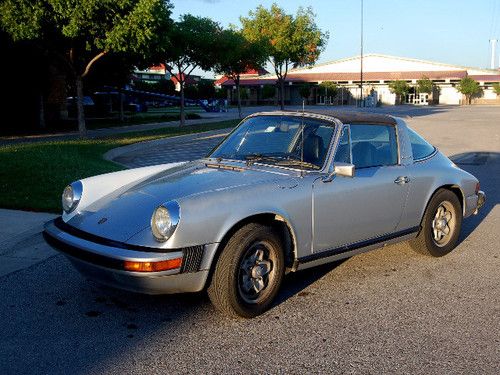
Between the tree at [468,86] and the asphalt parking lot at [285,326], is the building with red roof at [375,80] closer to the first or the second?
the tree at [468,86]

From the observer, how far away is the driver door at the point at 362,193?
15.0 ft

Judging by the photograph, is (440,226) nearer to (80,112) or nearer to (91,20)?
(91,20)

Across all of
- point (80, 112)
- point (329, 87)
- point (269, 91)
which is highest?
point (329, 87)

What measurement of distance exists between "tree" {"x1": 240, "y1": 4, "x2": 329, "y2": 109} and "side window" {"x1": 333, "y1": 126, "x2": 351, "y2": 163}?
41753 mm

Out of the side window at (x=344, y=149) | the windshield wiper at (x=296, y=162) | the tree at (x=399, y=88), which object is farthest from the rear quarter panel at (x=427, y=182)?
the tree at (x=399, y=88)

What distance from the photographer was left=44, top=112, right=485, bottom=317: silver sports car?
151 inches

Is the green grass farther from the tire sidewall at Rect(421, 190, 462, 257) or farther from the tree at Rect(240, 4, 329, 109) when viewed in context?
the tree at Rect(240, 4, 329, 109)

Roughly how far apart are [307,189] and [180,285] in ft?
4.23

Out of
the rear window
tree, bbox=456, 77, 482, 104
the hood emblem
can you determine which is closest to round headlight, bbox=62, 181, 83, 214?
the hood emblem

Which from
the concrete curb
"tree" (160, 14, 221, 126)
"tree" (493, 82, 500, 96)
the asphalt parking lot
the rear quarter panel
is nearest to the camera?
the asphalt parking lot

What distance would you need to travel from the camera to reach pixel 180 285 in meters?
3.85

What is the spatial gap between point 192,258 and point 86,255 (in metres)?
0.77

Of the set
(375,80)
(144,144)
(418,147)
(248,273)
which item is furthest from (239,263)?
(375,80)

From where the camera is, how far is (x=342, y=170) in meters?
4.57
